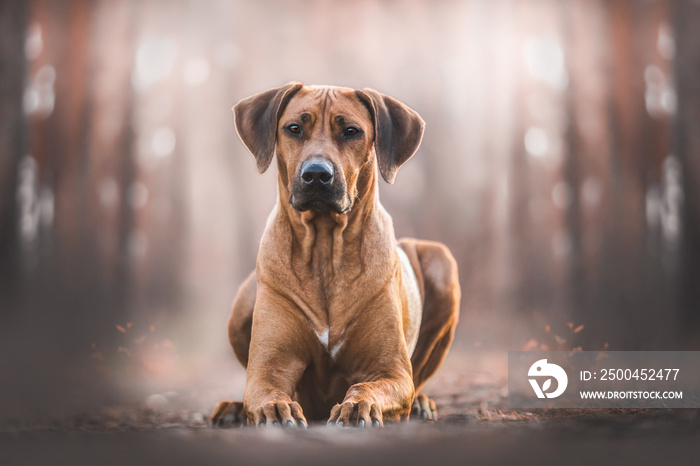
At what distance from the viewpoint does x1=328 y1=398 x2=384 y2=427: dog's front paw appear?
2006 millimetres

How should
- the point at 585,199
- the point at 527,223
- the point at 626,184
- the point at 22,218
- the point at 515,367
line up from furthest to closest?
1. the point at 527,223
2. the point at 585,199
3. the point at 626,184
4. the point at 22,218
5. the point at 515,367

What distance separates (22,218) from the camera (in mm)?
4738

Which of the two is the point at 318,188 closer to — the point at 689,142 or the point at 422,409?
the point at 422,409

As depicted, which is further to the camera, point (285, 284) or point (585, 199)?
point (585, 199)

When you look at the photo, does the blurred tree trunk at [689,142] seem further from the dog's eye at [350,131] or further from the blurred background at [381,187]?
the dog's eye at [350,131]

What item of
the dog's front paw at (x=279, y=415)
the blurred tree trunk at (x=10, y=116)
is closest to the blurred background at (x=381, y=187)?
the blurred tree trunk at (x=10, y=116)

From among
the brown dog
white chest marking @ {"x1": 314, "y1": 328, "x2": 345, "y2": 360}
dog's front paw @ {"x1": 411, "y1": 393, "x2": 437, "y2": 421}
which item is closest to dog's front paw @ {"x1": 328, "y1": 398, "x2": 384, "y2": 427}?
the brown dog

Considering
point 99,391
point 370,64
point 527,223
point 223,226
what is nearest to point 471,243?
point 527,223

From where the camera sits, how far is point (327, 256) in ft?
8.48

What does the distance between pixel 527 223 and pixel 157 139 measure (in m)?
3.89

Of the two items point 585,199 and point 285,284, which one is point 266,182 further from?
point 285,284

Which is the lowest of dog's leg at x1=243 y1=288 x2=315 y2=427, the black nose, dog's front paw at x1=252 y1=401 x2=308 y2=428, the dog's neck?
dog's front paw at x1=252 y1=401 x2=308 y2=428

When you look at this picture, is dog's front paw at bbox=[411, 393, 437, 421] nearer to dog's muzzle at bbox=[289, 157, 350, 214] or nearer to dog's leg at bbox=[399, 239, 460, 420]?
dog's leg at bbox=[399, 239, 460, 420]

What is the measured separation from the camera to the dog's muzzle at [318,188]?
2295 mm
